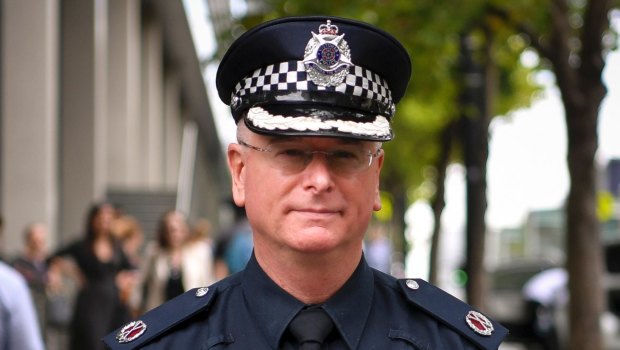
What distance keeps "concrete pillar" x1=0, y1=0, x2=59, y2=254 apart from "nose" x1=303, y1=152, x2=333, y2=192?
1292cm

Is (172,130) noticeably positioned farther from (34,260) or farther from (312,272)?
(312,272)

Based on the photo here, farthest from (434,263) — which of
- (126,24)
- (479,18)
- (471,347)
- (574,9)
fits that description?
(471,347)

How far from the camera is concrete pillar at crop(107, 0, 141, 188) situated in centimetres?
2220

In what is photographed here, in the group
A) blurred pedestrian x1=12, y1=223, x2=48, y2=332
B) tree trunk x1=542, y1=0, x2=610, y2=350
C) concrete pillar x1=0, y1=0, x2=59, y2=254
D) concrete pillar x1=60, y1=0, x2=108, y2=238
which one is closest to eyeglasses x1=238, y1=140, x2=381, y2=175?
tree trunk x1=542, y1=0, x2=610, y2=350

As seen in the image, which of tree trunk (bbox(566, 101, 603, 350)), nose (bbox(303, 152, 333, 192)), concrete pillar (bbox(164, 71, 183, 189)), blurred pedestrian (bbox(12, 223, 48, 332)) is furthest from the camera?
concrete pillar (bbox(164, 71, 183, 189))

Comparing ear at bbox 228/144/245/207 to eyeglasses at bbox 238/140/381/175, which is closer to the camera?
eyeglasses at bbox 238/140/381/175

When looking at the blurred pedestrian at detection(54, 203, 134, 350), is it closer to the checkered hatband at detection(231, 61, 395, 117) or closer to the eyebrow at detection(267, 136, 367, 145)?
the checkered hatband at detection(231, 61, 395, 117)

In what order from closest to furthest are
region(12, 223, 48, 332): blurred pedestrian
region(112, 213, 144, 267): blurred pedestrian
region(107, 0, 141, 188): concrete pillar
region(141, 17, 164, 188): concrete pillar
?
region(12, 223, 48, 332): blurred pedestrian
region(112, 213, 144, 267): blurred pedestrian
region(107, 0, 141, 188): concrete pillar
region(141, 17, 164, 188): concrete pillar

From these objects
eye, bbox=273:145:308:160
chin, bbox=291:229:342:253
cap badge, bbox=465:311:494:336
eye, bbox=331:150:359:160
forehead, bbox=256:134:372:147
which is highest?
forehead, bbox=256:134:372:147

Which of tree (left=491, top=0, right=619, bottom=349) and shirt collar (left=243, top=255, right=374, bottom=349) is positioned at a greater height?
shirt collar (left=243, top=255, right=374, bottom=349)

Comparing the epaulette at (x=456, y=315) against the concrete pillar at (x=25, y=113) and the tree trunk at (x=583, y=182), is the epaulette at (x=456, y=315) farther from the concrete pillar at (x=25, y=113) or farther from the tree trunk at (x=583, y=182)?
the concrete pillar at (x=25, y=113)

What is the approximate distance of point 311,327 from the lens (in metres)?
2.79

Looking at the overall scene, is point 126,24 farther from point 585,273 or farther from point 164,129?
point 585,273

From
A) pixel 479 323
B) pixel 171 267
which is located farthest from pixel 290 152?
pixel 171 267
